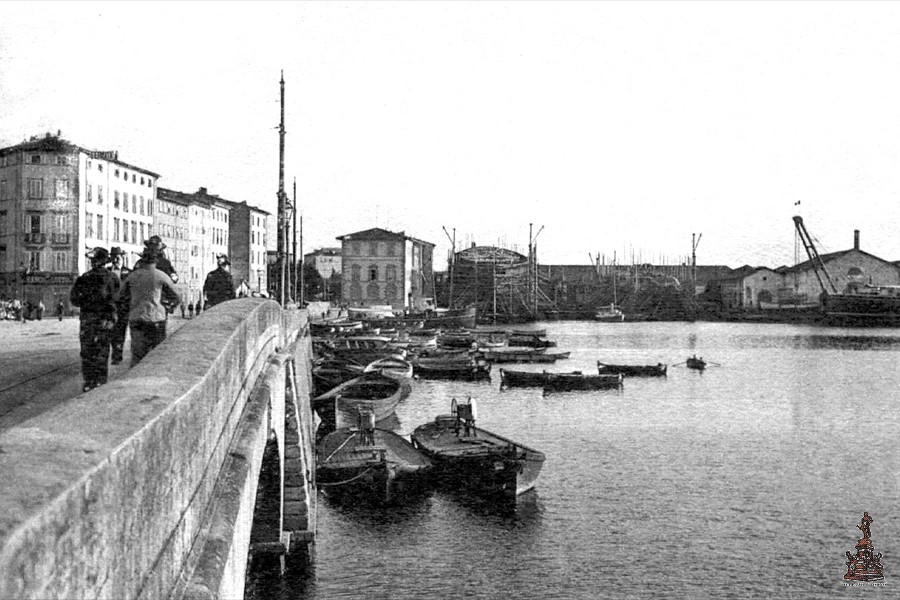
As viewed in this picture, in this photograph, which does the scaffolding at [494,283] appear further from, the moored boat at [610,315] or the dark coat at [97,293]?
the dark coat at [97,293]

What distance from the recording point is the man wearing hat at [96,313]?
376 inches

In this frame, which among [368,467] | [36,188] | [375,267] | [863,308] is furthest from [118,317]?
[863,308]

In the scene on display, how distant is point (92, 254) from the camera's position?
10.1m

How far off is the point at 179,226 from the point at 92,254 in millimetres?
74737

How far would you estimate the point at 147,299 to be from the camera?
10.0m

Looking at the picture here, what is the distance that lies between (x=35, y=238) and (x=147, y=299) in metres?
43.3

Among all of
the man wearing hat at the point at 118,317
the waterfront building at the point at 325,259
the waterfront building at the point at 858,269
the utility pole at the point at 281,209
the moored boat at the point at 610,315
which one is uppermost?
the waterfront building at the point at 325,259

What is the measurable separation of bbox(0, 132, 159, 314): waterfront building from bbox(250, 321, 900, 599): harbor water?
799 inches

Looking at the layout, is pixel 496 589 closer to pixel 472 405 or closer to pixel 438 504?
pixel 438 504

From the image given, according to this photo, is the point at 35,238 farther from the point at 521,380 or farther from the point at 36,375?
the point at 36,375

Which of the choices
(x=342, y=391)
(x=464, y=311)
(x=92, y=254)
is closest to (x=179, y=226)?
(x=464, y=311)

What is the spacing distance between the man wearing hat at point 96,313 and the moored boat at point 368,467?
13758mm

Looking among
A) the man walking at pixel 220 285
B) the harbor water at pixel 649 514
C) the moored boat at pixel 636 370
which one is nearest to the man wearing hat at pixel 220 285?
the man walking at pixel 220 285

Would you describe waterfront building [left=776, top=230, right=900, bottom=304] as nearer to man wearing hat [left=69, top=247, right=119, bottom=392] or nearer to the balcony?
the balcony
